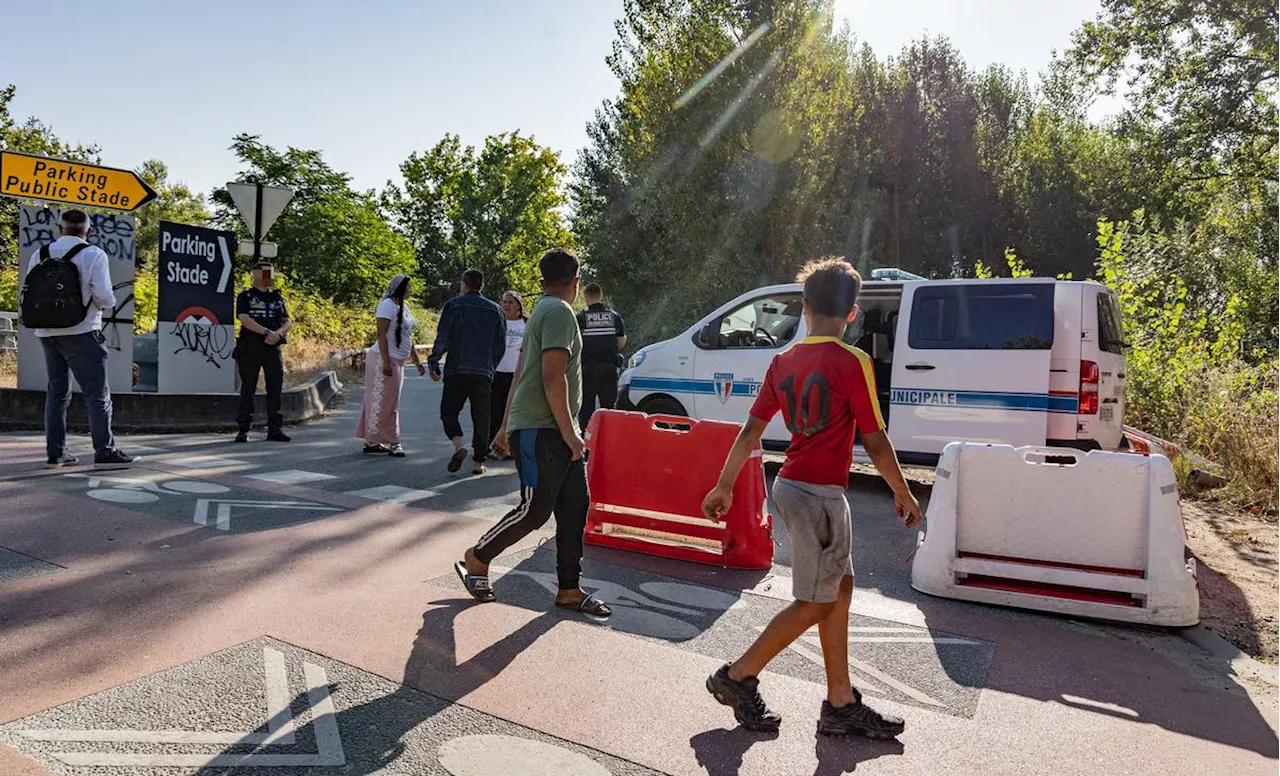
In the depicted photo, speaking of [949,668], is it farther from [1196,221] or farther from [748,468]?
[1196,221]

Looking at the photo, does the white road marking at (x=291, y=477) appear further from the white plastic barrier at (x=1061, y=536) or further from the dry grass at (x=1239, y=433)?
the dry grass at (x=1239, y=433)

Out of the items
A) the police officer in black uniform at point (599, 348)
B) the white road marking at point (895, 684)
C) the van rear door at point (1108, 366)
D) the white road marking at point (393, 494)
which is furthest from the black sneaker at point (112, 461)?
the van rear door at point (1108, 366)

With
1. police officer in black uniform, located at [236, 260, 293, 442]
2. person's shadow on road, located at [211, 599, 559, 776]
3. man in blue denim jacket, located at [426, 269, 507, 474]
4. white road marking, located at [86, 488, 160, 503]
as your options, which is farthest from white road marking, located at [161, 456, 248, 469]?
person's shadow on road, located at [211, 599, 559, 776]

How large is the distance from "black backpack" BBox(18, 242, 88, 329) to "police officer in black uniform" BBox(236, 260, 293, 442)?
7.96ft

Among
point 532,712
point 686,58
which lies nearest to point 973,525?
point 532,712

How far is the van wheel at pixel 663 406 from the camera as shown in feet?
31.9

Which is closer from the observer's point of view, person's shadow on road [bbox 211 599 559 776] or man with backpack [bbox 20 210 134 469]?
person's shadow on road [bbox 211 599 559 776]

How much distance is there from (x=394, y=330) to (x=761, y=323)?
13.0 ft

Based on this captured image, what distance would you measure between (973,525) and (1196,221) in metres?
26.3

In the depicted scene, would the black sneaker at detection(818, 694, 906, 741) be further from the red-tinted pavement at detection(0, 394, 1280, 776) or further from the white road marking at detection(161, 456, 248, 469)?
the white road marking at detection(161, 456, 248, 469)

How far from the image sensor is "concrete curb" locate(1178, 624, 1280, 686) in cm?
416

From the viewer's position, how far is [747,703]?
129 inches

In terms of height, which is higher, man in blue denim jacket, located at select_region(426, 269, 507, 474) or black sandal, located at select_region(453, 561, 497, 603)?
man in blue denim jacket, located at select_region(426, 269, 507, 474)

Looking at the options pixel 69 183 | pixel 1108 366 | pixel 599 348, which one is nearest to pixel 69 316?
pixel 599 348
